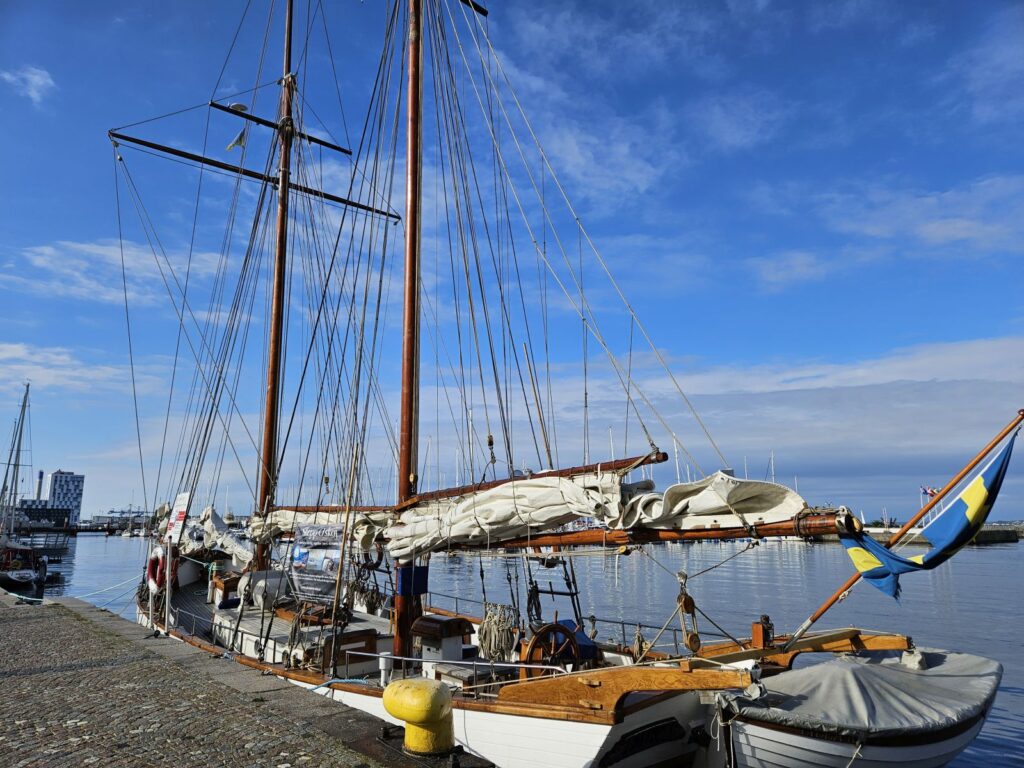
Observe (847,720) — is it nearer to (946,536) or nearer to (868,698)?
(868,698)

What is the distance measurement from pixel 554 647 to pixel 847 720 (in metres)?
4.22

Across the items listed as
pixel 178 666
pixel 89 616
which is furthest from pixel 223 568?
pixel 178 666

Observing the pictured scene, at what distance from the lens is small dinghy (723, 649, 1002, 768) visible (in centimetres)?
745

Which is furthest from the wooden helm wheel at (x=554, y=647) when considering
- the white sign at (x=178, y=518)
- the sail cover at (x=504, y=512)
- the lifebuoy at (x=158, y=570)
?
the lifebuoy at (x=158, y=570)

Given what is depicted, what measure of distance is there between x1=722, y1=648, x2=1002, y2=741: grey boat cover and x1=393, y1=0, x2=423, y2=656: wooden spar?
617 centimetres

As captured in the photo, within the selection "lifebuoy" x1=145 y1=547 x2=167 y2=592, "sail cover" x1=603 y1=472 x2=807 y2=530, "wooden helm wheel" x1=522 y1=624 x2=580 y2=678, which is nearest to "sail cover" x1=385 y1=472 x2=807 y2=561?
"sail cover" x1=603 y1=472 x2=807 y2=530

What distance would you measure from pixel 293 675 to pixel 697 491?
786 cm

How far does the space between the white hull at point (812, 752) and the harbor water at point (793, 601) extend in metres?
1.72

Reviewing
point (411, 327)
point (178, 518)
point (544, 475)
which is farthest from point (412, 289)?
point (178, 518)

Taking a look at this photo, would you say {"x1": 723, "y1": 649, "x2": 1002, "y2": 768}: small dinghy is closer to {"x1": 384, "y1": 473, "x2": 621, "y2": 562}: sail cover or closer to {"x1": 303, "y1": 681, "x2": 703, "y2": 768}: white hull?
{"x1": 303, "y1": 681, "x2": 703, "y2": 768}: white hull

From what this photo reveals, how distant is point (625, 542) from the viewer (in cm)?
892

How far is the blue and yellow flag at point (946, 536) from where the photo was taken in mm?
6766

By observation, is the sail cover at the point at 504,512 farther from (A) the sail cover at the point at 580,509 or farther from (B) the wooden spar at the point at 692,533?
(B) the wooden spar at the point at 692,533

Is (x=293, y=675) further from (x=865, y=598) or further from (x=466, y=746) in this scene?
(x=865, y=598)
